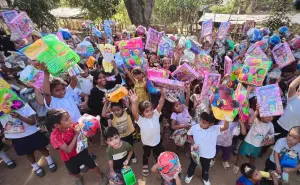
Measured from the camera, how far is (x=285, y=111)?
289 cm

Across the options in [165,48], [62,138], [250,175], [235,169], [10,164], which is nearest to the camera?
[62,138]

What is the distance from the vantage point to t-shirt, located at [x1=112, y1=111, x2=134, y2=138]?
2.87 meters

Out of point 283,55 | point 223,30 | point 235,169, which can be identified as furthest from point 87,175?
point 223,30

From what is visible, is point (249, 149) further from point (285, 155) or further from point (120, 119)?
point (120, 119)

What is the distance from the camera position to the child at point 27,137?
8.73ft

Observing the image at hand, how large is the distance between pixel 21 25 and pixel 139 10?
711 cm

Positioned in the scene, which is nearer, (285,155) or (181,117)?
(285,155)

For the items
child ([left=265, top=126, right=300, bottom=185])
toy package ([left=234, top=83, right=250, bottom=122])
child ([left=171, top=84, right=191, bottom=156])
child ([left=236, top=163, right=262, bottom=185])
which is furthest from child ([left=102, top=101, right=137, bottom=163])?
child ([left=265, top=126, right=300, bottom=185])

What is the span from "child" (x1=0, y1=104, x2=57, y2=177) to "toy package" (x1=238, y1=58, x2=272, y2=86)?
3034 mm

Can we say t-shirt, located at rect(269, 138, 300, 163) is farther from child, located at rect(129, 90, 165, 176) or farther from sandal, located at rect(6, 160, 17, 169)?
sandal, located at rect(6, 160, 17, 169)

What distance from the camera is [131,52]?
130 inches

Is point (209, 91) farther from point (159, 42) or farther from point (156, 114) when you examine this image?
point (159, 42)

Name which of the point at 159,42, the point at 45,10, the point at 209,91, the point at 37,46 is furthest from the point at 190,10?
the point at 37,46

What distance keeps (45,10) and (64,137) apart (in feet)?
32.5
